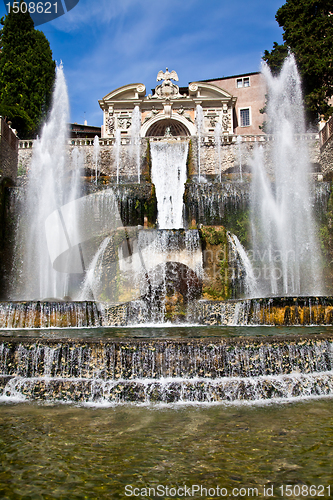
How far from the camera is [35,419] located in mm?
4121

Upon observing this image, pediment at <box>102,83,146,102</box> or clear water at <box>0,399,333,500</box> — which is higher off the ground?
pediment at <box>102,83,146,102</box>

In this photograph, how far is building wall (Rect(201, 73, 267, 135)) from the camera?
3259 cm

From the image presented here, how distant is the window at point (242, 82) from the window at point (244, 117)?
2.30 m

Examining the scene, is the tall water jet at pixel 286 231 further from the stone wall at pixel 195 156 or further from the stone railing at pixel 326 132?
the stone wall at pixel 195 156

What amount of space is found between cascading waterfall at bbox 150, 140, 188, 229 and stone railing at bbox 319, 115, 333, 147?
6773mm

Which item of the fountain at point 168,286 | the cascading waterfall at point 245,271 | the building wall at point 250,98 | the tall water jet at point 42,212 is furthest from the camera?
the building wall at point 250,98

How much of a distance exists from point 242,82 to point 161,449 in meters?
35.4

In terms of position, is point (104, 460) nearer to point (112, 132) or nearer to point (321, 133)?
point (321, 133)

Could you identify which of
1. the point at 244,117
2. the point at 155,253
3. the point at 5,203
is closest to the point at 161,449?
the point at 155,253

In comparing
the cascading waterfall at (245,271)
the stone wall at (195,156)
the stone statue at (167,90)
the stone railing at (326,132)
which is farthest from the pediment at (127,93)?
the cascading waterfall at (245,271)

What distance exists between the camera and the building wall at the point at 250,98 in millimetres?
32594

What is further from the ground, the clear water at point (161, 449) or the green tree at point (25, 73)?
the green tree at point (25, 73)

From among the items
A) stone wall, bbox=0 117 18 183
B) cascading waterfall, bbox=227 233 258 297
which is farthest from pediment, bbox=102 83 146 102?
cascading waterfall, bbox=227 233 258 297

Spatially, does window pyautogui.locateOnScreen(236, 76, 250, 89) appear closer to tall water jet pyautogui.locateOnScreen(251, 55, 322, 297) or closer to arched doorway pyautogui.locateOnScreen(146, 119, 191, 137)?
arched doorway pyautogui.locateOnScreen(146, 119, 191, 137)
